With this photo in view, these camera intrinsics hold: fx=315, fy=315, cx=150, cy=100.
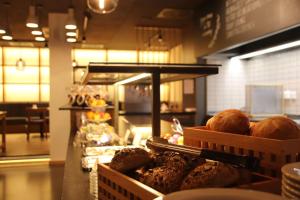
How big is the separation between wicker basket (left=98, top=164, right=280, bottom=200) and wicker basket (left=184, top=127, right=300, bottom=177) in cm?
5

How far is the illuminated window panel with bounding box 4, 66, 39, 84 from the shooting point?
9773mm

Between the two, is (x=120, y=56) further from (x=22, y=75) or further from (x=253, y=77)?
(x=253, y=77)

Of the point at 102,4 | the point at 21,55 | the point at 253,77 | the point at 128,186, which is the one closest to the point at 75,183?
the point at 128,186

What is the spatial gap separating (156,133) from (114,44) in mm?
7564

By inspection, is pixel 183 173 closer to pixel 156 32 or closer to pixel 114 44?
pixel 156 32

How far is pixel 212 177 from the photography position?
663mm

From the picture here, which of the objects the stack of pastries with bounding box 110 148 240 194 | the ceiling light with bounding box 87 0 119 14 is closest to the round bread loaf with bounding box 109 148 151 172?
the stack of pastries with bounding box 110 148 240 194

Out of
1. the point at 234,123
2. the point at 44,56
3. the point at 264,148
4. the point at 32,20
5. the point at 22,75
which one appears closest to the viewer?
the point at 264,148

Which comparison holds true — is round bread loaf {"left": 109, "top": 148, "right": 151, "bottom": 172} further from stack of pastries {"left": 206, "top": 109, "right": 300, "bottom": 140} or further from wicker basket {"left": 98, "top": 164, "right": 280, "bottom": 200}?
stack of pastries {"left": 206, "top": 109, "right": 300, "bottom": 140}

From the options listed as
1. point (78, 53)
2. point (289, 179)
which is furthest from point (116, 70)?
point (78, 53)

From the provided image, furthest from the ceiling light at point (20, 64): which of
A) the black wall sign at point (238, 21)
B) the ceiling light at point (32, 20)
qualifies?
the black wall sign at point (238, 21)

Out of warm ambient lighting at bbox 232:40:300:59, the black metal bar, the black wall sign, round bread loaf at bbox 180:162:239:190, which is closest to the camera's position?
round bread loaf at bbox 180:162:239:190

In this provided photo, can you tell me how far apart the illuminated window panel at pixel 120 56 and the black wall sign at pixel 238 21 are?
496cm

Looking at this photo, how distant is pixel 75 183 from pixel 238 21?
309 centimetres
